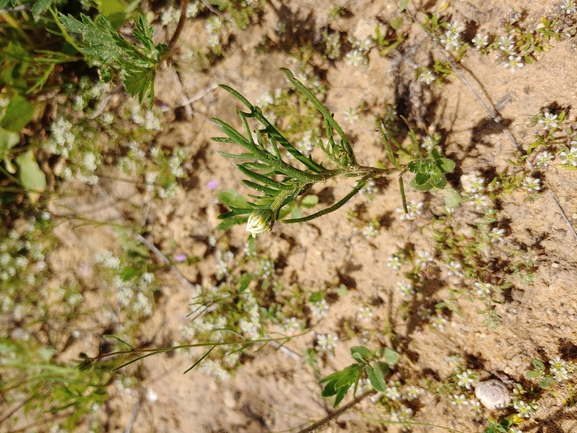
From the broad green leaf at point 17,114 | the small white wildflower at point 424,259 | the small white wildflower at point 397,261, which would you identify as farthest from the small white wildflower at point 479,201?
the broad green leaf at point 17,114

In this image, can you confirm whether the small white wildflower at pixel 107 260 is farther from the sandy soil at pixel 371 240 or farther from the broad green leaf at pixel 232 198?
the broad green leaf at pixel 232 198

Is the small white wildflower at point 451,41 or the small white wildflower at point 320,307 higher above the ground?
the small white wildflower at point 451,41

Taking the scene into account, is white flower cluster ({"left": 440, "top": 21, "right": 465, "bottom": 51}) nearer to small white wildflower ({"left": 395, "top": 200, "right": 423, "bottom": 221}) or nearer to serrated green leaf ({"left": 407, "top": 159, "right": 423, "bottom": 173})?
serrated green leaf ({"left": 407, "top": 159, "right": 423, "bottom": 173})

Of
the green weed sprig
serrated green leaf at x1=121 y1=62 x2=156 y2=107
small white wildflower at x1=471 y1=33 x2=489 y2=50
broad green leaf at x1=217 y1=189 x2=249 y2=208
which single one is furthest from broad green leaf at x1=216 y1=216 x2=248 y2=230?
small white wildflower at x1=471 y1=33 x2=489 y2=50

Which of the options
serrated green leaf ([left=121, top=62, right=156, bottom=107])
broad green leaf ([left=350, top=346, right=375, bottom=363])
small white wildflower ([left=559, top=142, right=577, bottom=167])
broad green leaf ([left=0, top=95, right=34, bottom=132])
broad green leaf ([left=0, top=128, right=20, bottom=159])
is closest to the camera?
small white wildflower ([left=559, top=142, right=577, bottom=167])

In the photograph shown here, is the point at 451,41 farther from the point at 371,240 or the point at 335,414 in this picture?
the point at 335,414

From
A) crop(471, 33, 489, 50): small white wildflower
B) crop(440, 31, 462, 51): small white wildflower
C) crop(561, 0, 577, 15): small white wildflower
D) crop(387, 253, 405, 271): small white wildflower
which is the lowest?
crop(387, 253, 405, 271): small white wildflower

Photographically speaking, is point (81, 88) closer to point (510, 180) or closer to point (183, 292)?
point (183, 292)
